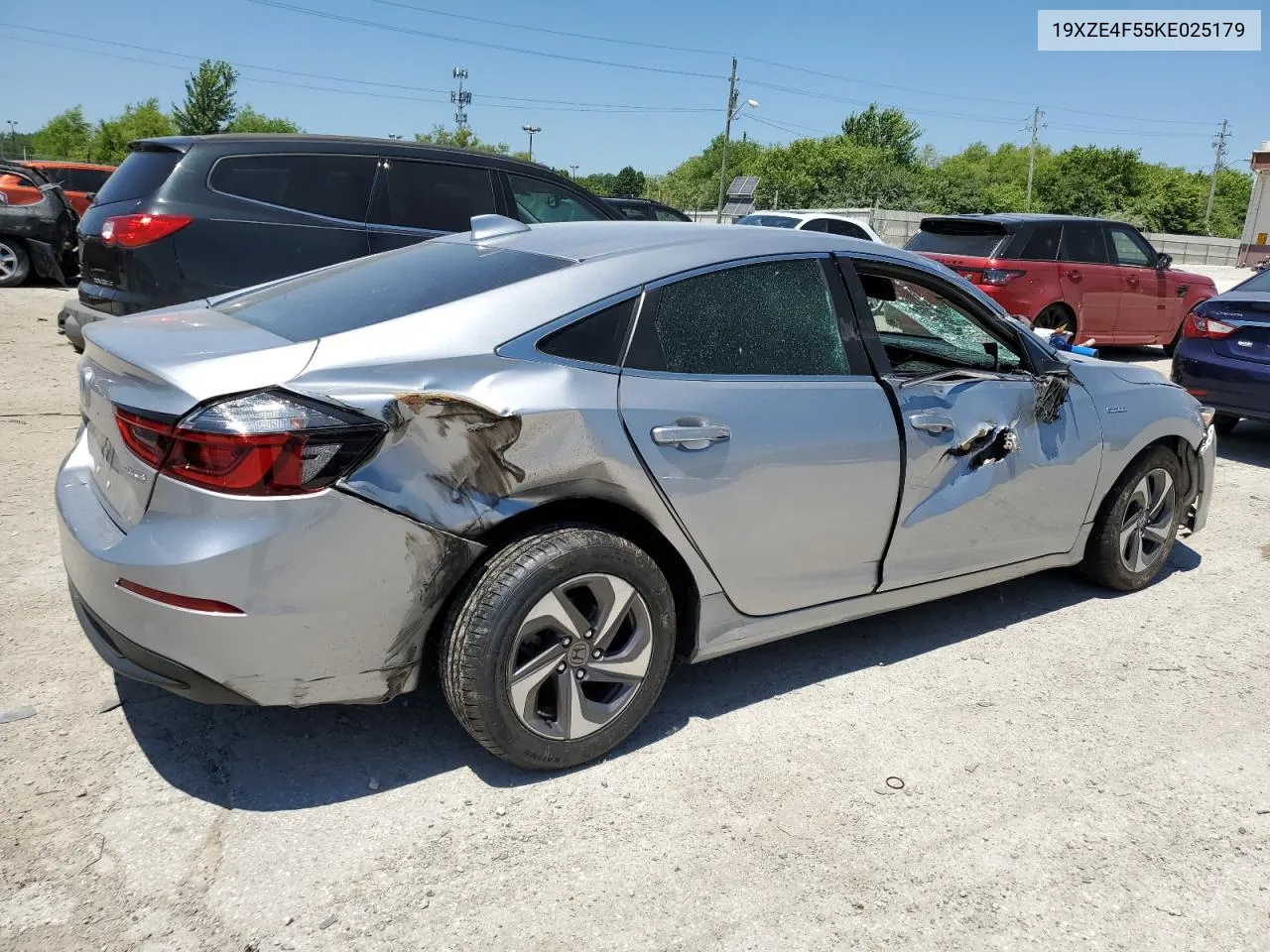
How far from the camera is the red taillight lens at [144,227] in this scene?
19.5ft

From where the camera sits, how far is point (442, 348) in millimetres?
2613

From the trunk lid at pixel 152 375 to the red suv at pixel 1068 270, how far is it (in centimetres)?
877

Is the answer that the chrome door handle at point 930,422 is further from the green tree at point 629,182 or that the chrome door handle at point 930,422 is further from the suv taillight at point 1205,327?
the green tree at point 629,182

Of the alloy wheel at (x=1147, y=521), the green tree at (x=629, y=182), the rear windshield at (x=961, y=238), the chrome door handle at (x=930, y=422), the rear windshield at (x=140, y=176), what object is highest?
the green tree at (x=629, y=182)

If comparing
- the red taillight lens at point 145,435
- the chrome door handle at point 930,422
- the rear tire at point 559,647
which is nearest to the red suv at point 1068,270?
the chrome door handle at point 930,422

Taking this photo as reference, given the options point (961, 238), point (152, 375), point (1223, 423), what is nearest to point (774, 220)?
point (961, 238)

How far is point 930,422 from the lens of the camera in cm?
344

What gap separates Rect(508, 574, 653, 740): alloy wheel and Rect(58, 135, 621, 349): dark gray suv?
168 inches

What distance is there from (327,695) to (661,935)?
3.30 ft

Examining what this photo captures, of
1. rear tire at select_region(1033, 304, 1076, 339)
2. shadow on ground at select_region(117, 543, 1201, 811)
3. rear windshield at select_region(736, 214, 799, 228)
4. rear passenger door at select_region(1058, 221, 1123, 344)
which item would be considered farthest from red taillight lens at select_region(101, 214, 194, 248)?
rear windshield at select_region(736, 214, 799, 228)

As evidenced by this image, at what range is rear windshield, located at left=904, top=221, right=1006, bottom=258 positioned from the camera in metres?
10.3

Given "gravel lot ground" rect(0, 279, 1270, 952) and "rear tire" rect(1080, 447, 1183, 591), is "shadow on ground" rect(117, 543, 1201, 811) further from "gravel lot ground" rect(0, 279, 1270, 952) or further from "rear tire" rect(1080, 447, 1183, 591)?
"rear tire" rect(1080, 447, 1183, 591)

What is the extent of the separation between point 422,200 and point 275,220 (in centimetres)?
97

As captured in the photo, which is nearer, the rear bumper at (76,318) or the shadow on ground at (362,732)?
the shadow on ground at (362,732)
